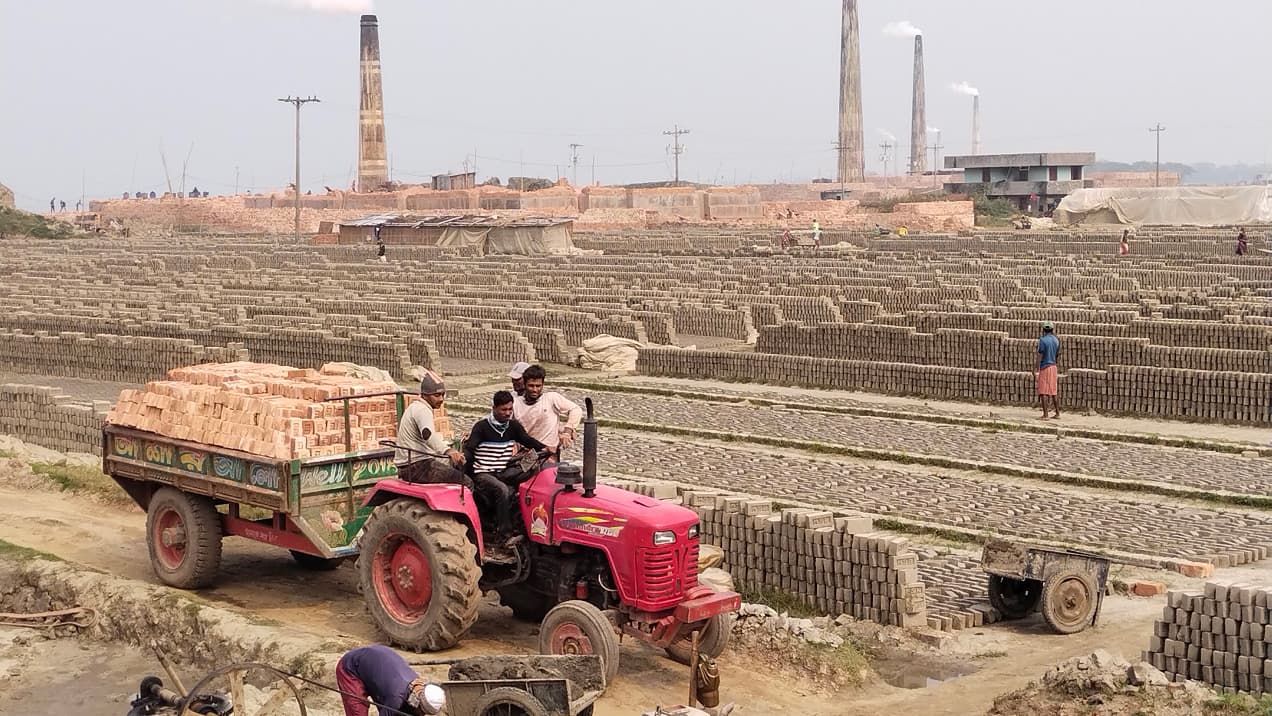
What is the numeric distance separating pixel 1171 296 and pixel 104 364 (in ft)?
63.1

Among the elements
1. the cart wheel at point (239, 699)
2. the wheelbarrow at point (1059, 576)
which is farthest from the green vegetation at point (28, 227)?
the cart wheel at point (239, 699)

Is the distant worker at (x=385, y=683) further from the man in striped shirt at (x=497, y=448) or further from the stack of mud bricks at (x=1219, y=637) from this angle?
the stack of mud bricks at (x=1219, y=637)

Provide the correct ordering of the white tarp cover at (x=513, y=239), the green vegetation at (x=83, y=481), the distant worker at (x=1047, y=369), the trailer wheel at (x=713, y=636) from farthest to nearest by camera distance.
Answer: the white tarp cover at (x=513, y=239) < the distant worker at (x=1047, y=369) < the green vegetation at (x=83, y=481) < the trailer wheel at (x=713, y=636)

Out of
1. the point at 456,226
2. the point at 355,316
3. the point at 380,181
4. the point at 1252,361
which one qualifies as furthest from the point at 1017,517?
the point at 380,181

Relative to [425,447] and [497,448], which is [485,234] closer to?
[425,447]

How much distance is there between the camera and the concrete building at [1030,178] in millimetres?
87438

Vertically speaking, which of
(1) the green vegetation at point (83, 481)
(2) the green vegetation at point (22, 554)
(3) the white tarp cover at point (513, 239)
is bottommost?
(2) the green vegetation at point (22, 554)

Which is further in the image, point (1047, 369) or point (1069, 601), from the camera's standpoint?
point (1047, 369)

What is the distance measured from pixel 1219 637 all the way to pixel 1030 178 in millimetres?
82849

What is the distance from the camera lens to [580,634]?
8922 millimetres

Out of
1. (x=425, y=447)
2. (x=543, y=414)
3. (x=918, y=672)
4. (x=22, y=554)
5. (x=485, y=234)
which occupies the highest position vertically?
(x=485, y=234)

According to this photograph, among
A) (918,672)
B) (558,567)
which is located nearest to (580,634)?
(558,567)

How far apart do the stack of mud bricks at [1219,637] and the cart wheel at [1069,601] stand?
3.98 feet

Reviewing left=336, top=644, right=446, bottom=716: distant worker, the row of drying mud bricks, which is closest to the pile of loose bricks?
left=336, top=644, right=446, bottom=716: distant worker
